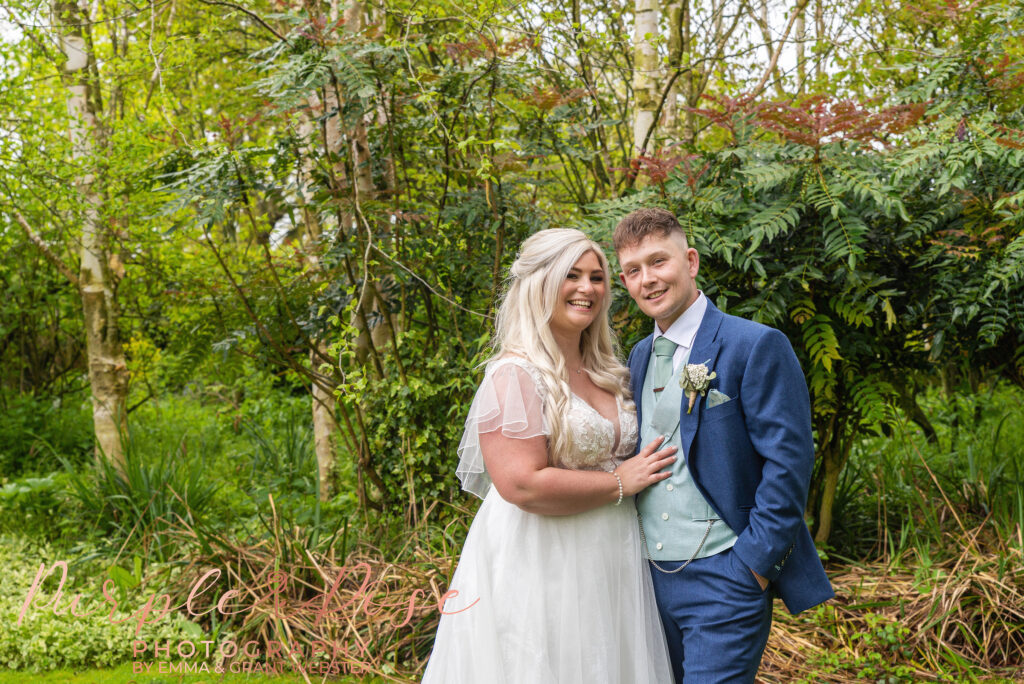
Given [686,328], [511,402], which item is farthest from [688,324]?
[511,402]

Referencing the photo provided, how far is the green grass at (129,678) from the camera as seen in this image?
13.2 feet

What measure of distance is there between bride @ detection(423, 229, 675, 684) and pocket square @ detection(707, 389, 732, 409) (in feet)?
0.80

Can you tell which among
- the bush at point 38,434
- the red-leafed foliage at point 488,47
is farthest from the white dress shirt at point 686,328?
the bush at point 38,434

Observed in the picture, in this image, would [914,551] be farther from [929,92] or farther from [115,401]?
[115,401]

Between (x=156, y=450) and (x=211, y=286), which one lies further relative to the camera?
(x=156, y=450)

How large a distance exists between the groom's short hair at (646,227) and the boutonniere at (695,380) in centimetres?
46

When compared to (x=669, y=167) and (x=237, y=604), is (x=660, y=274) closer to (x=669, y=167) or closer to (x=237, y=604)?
(x=669, y=167)

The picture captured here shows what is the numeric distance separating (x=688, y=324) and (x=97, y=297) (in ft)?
18.8

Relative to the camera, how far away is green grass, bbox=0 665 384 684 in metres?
4.03

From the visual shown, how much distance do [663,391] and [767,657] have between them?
2184 millimetres

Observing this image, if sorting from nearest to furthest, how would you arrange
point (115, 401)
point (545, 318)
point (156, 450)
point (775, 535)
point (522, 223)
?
1. point (775, 535)
2. point (545, 318)
3. point (522, 223)
4. point (115, 401)
5. point (156, 450)

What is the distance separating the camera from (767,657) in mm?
4109

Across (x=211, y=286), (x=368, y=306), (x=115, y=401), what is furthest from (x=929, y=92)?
(x=115, y=401)

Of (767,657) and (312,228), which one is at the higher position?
(312,228)
